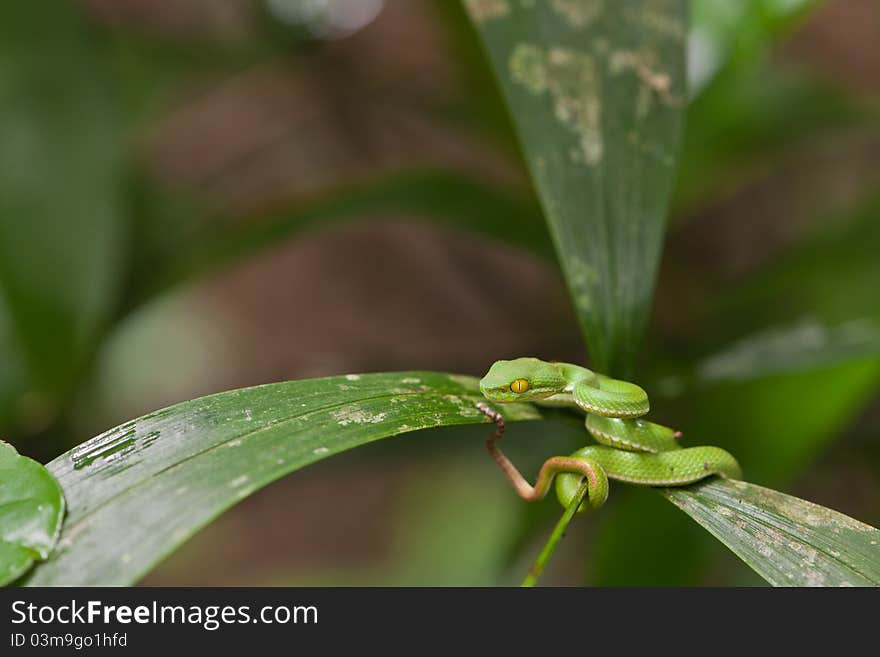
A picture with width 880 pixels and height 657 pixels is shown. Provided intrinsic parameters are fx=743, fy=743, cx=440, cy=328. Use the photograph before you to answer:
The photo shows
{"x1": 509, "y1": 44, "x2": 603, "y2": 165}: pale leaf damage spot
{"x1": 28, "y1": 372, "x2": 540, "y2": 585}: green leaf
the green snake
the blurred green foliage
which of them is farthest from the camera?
the blurred green foliage

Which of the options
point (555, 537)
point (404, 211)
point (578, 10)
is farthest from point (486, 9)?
point (555, 537)

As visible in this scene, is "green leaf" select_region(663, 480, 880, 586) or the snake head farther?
the snake head

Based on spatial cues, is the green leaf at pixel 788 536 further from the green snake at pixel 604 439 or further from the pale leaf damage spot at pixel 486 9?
the pale leaf damage spot at pixel 486 9

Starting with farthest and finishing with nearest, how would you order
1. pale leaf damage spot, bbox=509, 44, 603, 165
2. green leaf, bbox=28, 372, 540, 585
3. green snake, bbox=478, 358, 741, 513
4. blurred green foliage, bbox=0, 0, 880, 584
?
blurred green foliage, bbox=0, 0, 880, 584 → pale leaf damage spot, bbox=509, 44, 603, 165 → green snake, bbox=478, 358, 741, 513 → green leaf, bbox=28, 372, 540, 585

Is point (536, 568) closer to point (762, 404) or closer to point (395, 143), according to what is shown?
point (762, 404)

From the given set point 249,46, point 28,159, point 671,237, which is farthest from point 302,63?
point 671,237

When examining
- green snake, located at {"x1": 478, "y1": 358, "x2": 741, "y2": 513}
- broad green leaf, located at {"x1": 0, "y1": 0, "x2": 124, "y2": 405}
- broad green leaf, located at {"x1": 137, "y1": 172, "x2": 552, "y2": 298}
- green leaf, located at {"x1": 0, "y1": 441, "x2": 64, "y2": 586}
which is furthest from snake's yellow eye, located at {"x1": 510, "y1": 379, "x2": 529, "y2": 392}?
broad green leaf, located at {"x1": 0, "y1": 0, "x2": 124, "y2": 405}

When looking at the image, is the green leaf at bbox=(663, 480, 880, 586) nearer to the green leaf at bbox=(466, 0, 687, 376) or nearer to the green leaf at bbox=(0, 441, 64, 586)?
the green leaf at bbox=(466, 0, 687, 376)
